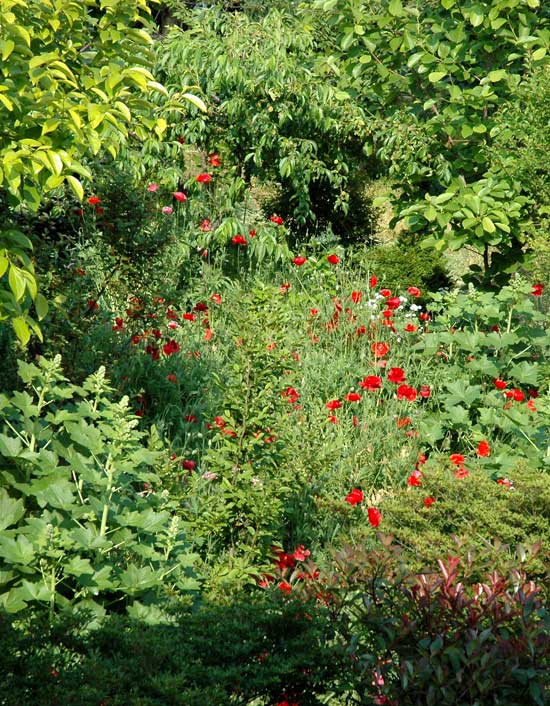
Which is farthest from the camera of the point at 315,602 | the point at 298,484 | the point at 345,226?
the point at 345,226

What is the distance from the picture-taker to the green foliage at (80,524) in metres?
2.96

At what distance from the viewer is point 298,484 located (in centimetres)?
423

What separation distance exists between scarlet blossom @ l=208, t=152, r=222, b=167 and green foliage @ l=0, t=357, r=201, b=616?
439 cm

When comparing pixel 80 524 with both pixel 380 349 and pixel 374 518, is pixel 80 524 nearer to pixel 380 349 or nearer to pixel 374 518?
pixel 374 518

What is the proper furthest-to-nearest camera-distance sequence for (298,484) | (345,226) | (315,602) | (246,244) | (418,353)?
(345,226) → (246,244) → (418,353) → (298,484) → (315,602)

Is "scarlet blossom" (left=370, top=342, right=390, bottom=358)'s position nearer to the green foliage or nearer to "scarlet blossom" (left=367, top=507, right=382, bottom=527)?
"scarlet blossom" (left=367, top=507, right=382, bottom=527)

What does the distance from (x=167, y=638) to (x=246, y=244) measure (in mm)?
5010

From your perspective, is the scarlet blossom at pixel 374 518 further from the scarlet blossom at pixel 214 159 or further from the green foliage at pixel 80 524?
the scarlet blossom at pixel 214 159

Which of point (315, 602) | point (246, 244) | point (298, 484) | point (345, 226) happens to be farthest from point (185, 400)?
point (345, 226)

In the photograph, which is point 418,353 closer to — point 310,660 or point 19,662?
point 310,660

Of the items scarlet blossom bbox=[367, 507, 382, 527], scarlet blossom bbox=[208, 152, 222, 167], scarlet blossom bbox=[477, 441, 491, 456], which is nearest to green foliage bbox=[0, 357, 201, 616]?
scarlet blossom bbox=[367, 507, 382, 527]

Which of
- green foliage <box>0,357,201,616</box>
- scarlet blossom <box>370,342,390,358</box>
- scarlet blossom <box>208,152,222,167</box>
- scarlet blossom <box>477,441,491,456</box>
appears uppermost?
green foliage <box>0,357,201,616</box>

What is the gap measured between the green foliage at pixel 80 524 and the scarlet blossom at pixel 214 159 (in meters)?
4.39

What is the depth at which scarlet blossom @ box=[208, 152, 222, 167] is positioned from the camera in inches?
303
